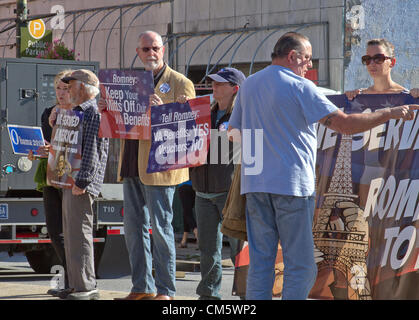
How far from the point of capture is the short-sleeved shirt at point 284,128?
5977 mm

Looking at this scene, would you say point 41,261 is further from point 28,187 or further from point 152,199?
point 152,199

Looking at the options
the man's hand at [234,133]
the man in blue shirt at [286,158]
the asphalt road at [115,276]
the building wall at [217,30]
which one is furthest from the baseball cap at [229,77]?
the building wall at [217,30]

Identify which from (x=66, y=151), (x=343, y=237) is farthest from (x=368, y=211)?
(x=66, y=151)

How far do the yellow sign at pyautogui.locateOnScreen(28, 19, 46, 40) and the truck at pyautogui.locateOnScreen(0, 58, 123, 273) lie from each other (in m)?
8.70

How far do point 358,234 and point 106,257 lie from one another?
459 cm

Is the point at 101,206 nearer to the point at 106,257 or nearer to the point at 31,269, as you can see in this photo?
the point at 106,257

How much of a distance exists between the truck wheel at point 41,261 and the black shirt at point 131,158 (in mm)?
4171

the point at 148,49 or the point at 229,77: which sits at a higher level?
the point at 148,49

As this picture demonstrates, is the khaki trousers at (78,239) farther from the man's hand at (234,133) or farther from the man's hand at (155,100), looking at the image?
the man's hand at (234,133)

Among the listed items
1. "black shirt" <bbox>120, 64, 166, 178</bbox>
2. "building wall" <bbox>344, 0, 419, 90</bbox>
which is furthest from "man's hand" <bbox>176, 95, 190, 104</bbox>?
"building wall" <bbox>344, 0, 419, 90</bbox>

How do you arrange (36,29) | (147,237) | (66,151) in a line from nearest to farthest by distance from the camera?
(147,237) → (66,151) → (36,29)

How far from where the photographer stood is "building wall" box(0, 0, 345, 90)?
1967 cm

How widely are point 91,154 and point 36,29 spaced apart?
13.9 m

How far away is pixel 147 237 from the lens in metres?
7.76
